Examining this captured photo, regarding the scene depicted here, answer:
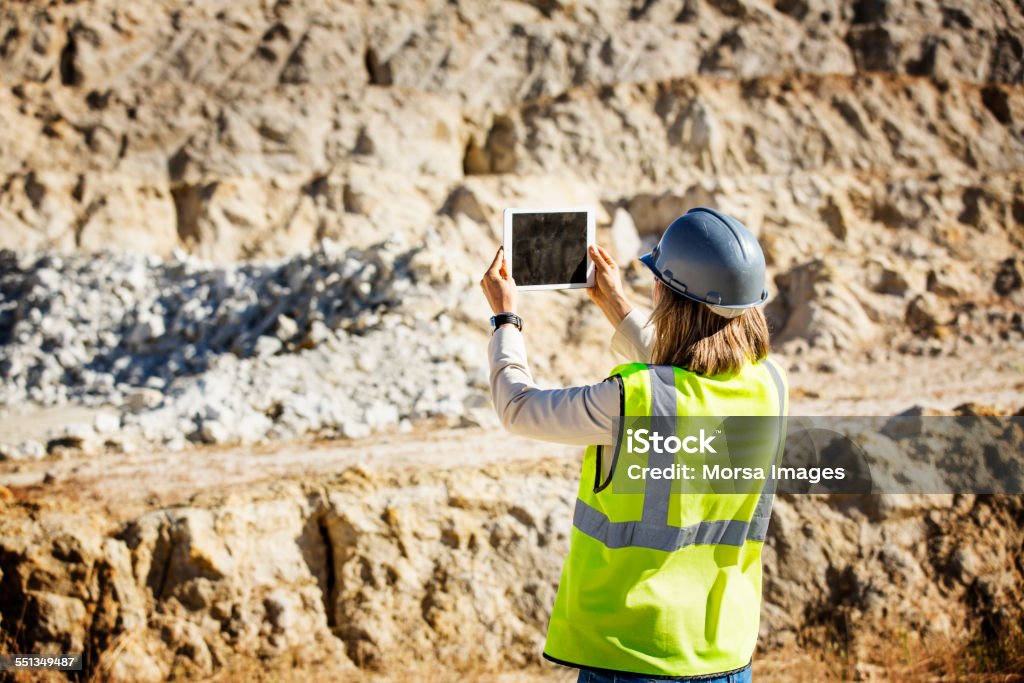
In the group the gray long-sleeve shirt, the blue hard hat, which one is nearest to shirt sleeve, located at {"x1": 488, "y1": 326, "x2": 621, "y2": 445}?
the gray long-sleeve shirt

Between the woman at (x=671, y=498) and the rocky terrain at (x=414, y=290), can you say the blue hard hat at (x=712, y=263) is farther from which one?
the rocky terrain at (x=414, y=290)

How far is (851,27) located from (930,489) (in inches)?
727

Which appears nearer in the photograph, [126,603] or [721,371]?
[721,371]

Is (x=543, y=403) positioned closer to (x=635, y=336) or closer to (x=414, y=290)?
(x=635, y=336)

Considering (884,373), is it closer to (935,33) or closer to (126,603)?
(126,603)

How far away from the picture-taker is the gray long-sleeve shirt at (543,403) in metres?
1.85

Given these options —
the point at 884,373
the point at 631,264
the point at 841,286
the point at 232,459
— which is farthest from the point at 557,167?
the point at 232,459

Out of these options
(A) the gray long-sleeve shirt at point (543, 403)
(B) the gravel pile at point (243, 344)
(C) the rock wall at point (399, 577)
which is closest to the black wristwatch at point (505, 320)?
(A) the gray long-sleeve shirt at point (543, 403)

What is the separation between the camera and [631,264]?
1338 cm

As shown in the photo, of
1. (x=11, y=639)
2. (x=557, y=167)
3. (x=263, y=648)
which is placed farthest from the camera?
(x=557, y=167)

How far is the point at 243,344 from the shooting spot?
1042 cm

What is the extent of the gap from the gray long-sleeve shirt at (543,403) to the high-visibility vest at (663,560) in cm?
5

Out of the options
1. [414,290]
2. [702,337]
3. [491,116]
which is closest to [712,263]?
[702,337]

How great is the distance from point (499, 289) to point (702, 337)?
561 mm
